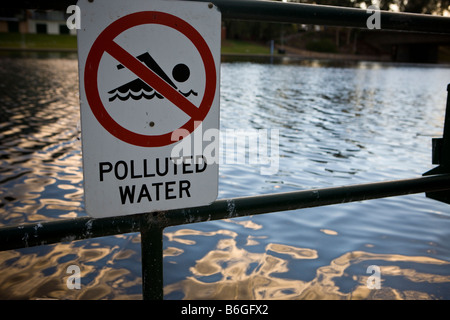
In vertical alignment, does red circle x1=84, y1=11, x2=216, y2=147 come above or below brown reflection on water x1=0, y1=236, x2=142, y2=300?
above

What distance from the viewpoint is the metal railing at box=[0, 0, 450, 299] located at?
3.85 feet

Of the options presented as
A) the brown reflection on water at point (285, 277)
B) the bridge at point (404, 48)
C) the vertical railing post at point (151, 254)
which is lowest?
the brown reflection on water at point (285, 277)

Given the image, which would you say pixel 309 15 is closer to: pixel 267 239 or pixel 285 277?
pixel 285 277

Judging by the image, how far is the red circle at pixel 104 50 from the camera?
112cm

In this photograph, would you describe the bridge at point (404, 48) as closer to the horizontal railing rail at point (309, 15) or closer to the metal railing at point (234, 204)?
the horizontal railing rail at point (309, 15)

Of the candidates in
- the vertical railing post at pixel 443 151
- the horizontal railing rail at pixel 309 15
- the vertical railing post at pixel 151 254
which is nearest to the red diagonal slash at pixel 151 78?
the horizontal railing rail at pixel 309 15

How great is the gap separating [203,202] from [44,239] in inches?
19.1

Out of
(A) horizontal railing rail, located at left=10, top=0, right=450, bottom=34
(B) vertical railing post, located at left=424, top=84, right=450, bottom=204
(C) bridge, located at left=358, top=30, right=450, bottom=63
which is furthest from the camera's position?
(C) bridge, located at left=358, top=30, right=450, bottom=63

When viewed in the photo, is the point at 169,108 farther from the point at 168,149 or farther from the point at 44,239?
the point at 44,239

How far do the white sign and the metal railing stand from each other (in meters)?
0.05

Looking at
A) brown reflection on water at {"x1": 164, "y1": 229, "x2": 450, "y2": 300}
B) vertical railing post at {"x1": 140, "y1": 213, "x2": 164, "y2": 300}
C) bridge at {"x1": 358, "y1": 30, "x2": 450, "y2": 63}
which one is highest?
bridge at {"x1": 358, "y1": 30, "x2": 450, "y2": 63}

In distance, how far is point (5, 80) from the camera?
16.3 metres

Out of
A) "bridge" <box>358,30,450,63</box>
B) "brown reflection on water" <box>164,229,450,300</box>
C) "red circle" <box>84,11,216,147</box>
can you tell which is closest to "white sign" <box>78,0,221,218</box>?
"red circle" <box>84,11,216,147</box>

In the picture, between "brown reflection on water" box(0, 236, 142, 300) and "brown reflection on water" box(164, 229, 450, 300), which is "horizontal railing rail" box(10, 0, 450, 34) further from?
"brown reflection on water" box(0, 236, 142, 300)
